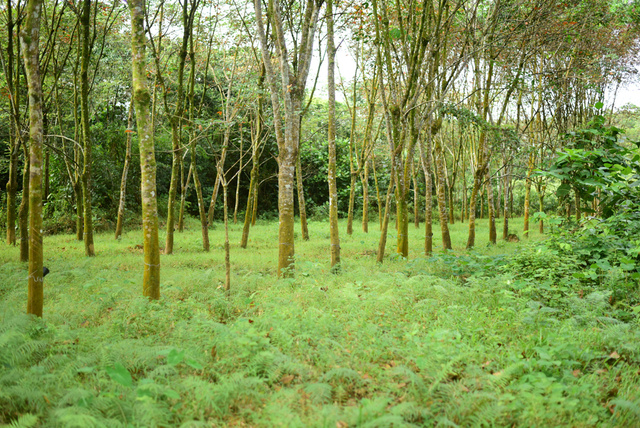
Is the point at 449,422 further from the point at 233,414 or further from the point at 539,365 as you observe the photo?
the point at 233,414

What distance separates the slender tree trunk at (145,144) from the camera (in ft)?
19.7

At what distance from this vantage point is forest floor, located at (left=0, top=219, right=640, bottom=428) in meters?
3.18

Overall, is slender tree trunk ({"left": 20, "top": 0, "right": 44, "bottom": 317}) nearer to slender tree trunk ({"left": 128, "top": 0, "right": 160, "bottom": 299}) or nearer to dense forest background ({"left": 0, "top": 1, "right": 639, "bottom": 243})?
slender tree trunk ({"left": 128, "top": 0, "right": 160, "bottom": 299})

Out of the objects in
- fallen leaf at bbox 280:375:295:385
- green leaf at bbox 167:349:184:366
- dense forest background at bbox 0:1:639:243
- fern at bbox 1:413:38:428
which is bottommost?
fallen leaf at bbox 280:375:295:385

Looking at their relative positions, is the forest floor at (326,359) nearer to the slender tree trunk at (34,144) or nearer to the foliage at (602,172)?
the slender tree trunk at (34,144)

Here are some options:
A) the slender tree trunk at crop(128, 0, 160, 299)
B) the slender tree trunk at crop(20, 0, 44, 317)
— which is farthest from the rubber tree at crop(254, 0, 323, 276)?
the slender tree trunk at crop(20, 0, 44, 317)

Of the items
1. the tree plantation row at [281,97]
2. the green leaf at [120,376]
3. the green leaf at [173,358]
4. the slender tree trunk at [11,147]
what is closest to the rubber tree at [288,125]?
the tree plantation row at [281,97]

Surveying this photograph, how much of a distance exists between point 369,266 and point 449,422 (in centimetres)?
692

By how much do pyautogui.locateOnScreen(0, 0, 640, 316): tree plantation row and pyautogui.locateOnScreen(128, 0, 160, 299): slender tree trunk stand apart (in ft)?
0.10

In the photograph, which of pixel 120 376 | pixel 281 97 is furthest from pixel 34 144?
pixel 281 97

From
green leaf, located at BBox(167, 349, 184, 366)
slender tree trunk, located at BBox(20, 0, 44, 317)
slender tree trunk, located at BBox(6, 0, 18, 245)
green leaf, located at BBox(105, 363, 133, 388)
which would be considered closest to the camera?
green leaf, located at BBox(105, 363, 133, 388)

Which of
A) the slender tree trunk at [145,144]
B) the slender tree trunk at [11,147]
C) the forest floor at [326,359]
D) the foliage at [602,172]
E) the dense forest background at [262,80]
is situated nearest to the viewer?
the forest floor at [326,359]

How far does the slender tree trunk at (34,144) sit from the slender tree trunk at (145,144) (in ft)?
4.33

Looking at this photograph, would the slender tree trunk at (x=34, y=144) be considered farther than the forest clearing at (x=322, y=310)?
Yes
